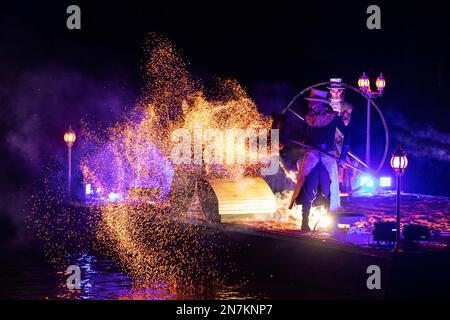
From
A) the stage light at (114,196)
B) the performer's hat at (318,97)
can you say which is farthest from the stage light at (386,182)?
the performer's hat at (318,97)

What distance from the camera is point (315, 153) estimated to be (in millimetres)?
14062

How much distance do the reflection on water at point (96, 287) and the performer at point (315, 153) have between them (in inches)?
85.1

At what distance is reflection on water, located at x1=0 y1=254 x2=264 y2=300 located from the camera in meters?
11.9

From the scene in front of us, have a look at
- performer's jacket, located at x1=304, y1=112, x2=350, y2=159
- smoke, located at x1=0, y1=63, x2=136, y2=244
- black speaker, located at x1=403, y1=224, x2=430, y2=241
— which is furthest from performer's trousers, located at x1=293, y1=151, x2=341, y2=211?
smoke, located at x1=0, y1=63, x2=136, y2=244

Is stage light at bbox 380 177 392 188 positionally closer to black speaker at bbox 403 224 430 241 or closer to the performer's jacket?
the performer's jacket

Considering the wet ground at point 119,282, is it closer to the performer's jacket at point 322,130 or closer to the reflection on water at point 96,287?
the reflection on water at point 96,287

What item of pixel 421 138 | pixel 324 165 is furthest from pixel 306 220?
pixel 421 138

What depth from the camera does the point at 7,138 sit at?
2456 centimetres

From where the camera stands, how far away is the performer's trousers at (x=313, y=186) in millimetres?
13953

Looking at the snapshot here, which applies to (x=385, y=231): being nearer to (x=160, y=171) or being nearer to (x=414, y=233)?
(x=414, y=233)

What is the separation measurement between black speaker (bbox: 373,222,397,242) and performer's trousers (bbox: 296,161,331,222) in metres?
1.78

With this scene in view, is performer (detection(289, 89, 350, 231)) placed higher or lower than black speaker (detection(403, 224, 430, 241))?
higher
